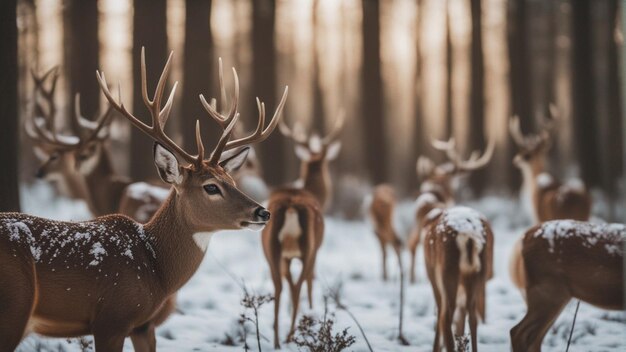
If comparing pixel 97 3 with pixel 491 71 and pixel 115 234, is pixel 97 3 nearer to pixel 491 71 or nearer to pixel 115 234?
pixel 115 234

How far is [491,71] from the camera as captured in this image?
26.7 m

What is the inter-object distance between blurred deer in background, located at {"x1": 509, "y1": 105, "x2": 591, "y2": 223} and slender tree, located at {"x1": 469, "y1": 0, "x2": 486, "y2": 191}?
7.57 m

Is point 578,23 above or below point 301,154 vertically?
above

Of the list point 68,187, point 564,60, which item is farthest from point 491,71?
point 68,187

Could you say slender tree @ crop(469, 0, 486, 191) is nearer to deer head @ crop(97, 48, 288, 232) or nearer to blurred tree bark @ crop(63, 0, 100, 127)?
blurred tree bark @ crop(63, 0, 100, 127)

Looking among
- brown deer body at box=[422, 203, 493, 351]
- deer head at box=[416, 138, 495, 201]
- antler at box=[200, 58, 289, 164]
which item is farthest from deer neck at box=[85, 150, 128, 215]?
deer head at box=[416, 138, 495, 201]

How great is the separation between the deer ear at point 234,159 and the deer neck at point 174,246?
450 millimetres

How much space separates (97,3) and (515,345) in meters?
11.2

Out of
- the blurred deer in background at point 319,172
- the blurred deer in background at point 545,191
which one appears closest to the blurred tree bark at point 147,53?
the blurred deer in background at point 319,172

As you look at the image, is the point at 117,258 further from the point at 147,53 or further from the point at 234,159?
the point at 147,53

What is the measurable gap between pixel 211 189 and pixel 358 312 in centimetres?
280

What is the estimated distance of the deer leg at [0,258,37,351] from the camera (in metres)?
3.12

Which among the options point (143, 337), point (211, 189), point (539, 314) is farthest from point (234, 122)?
point (539, 314)

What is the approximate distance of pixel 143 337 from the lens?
3777 millimetres
